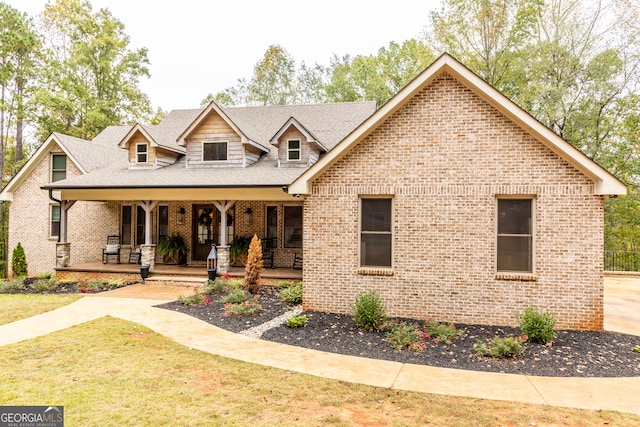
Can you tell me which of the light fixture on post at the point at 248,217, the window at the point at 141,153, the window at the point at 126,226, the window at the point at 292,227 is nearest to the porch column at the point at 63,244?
the window at the point at 126,226

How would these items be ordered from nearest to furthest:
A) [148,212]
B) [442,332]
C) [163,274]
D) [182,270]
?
[442,332] → [148,212] → [163,274] → [182,270]

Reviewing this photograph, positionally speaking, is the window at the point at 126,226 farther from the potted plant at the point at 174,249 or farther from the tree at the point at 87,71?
the tree at the point at 87,71

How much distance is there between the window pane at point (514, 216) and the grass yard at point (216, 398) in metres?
4.66

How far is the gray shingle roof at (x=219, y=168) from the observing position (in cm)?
1432

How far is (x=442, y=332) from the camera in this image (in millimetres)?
8094

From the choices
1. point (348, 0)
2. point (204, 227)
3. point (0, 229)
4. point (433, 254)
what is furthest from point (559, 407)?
point (0, 229)

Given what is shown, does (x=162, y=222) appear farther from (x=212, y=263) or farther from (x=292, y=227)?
(x=292, y=227)

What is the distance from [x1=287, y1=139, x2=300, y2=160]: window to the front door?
13.7 ft

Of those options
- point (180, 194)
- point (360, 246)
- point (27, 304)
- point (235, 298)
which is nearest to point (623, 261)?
point (360, 246)

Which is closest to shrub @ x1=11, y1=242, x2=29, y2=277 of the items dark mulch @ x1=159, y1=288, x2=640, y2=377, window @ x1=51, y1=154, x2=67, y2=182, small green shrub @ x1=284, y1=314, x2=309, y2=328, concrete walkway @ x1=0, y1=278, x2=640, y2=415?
window @ x1=51, y1=154, x2=67, y2=182

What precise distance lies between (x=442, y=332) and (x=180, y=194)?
10173 mm

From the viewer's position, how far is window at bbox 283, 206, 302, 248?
632 inches

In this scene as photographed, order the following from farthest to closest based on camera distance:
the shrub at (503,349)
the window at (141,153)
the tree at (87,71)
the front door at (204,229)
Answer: the tree at (87,71) → the front door at (204,229) → the window at (141,153) → the shrub at (503,349)

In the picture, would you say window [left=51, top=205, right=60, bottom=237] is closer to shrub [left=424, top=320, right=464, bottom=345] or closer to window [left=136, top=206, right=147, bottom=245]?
window [left=136, top=206, right=147, bottom=245]
